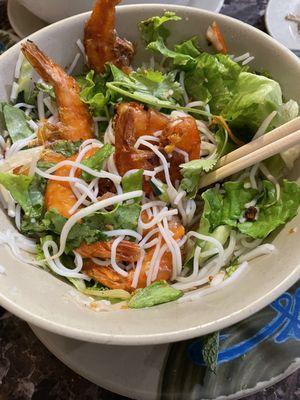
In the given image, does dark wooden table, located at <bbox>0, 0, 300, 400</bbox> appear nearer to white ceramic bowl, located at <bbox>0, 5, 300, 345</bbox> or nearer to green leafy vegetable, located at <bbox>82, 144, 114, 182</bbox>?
white ceramic bowl, located at <bbox>0, 5, 300, 345</bbox>

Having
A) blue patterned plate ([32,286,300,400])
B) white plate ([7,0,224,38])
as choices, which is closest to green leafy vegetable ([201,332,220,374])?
blue patterned plate ([32,286,300,400])

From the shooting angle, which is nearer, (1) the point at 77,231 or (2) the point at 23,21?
(1) the point at 77,231

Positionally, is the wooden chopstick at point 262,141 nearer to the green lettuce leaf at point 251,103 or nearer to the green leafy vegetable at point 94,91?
the green lettuce leaf at point 251,103

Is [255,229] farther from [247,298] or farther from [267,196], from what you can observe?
[247,298]

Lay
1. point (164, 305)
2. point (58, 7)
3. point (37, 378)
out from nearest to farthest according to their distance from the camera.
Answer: point (164, 305)
point (37, 378)
point (58, 7)

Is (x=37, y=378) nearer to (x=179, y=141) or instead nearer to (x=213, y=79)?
(x=179, y=141)

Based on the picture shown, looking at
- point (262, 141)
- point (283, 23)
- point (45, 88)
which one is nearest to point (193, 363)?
point (262, 141)

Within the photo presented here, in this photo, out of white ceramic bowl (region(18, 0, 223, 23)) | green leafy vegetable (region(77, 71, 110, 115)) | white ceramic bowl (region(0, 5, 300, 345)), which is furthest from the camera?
white ceramic bowl (region(18, 0, 223, 23))
